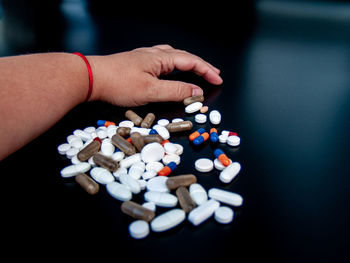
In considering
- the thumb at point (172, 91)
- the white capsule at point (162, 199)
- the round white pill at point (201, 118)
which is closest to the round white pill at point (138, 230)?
the white capsule at point (162, 199)

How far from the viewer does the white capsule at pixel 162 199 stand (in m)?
1.02

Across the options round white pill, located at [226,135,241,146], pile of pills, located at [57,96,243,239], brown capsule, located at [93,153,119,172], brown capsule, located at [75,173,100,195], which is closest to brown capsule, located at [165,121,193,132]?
pile of pills, located at [57,96,243,239]

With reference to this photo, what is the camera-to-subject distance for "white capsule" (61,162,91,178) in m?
1.15

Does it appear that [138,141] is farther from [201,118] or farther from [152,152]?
[201,118]

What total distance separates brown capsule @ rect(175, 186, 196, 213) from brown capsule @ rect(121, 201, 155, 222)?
11cm

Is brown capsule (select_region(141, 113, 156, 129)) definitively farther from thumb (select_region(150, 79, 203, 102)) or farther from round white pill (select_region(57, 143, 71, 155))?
round white pill (select_region(57, 143, 71, 155))

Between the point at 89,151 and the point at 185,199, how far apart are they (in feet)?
1.56

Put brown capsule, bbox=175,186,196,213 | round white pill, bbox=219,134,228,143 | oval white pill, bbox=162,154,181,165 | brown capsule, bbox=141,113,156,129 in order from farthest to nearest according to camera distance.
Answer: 1. brown capsule, bbox=141,113,156,129
2. round white pill, bbox=219,134,228,143
3. oval white pill, bbox=162,154,181,165
4. brown capsule, bbox=175,186,196,213

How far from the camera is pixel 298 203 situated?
1.03 meters

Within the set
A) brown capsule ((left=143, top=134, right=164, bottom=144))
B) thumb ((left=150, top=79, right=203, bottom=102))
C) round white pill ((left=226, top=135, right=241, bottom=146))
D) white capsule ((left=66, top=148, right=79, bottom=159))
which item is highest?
thumb ((left=150, top=79, right=203, bottom=102))

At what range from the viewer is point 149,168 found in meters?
1.20

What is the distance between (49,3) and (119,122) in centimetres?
258

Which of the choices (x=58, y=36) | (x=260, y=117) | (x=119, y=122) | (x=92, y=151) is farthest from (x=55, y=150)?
(x=58, y=36)

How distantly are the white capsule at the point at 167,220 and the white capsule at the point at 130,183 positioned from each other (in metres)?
0.15
